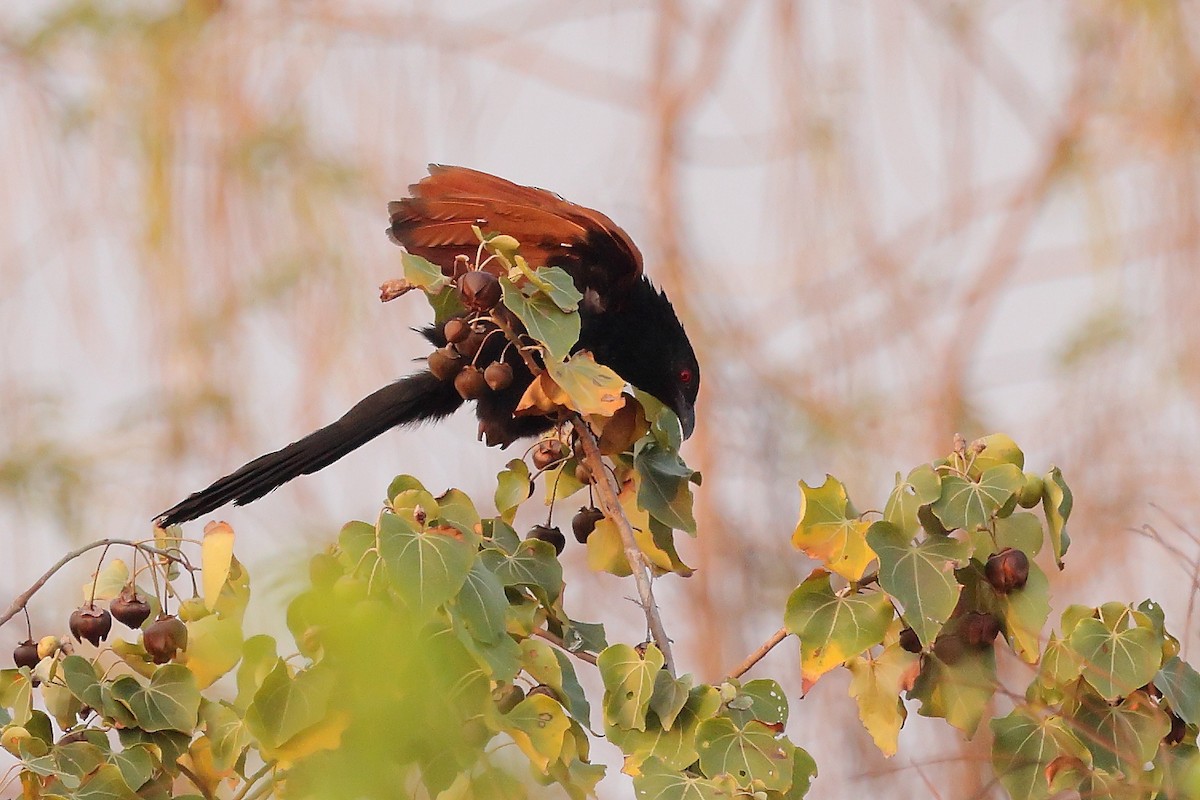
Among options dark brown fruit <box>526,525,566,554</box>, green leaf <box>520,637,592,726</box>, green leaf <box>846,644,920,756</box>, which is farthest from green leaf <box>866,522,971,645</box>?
dark brown fruit <box>526,525,566,554</box>

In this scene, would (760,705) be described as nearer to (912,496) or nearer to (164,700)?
(912,496)

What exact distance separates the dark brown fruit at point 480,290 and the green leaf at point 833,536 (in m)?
0.54

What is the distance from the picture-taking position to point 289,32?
15.4ft

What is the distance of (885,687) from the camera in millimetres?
1765

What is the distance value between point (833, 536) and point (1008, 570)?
0.21m

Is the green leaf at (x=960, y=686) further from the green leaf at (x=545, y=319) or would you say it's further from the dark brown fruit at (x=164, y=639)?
the dark brown fruit at (x=164, y=639)

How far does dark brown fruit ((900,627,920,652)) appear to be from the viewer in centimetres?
174

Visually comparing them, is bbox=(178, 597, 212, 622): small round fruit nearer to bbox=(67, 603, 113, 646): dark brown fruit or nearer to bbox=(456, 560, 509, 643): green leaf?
bbox=(67, 603, 113, 646): dark brown fruit

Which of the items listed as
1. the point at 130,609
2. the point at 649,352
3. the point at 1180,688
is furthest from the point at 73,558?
the point at 649,352

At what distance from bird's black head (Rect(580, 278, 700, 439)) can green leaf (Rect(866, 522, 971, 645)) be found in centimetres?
213

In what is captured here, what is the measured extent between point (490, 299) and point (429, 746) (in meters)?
1.05

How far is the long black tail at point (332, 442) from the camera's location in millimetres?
2904

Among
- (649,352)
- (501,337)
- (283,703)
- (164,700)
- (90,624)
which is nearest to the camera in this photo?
(283,703)

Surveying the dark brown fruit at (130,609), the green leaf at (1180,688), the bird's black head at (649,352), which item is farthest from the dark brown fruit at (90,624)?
the bird's black head at (649,352)
